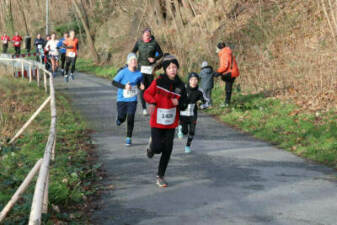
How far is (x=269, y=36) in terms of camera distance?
1908 centimetres

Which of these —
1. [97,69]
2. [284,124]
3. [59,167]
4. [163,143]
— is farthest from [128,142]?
[97,69]

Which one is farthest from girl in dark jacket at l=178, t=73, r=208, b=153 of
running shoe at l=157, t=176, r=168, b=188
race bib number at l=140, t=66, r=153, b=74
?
race bib number at l=140, t=66, r=153, b=74

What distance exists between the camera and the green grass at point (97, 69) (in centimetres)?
2778

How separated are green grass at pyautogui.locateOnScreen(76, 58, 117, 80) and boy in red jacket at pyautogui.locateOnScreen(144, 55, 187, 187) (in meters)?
19.5

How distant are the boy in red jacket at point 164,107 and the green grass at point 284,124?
331 centimetres

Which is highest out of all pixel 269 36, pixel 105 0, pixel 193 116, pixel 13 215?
pixel 105 0

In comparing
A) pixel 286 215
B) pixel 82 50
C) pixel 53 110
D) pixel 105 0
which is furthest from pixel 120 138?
pixel 82 50

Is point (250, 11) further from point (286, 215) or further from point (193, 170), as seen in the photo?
point (286, 215)

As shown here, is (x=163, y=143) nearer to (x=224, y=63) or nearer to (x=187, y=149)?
(x=187, y=149)

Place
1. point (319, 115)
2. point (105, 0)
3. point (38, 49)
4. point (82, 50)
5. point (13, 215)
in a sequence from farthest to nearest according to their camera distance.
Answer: point (82, 50) → point (105, 0) → point (38, 49) → point (319, 115) → point (13, 215)

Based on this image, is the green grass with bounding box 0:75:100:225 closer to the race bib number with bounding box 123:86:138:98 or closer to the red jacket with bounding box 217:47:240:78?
the race bib number with bounding box 123:86:138:98

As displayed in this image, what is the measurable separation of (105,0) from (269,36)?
21.2m

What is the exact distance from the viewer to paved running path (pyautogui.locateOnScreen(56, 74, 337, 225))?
5.97 metres

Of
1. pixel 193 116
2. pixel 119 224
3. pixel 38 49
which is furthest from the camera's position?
pixel 38 49
